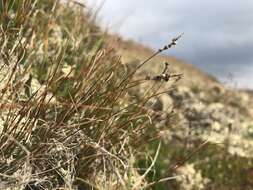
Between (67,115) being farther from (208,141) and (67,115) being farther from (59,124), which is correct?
(208,141)

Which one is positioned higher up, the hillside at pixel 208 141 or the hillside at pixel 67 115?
the hillside at pixel 67 115

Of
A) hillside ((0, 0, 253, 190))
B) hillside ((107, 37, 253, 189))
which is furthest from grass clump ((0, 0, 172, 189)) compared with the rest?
hillside ((107, 37, 253, 189))

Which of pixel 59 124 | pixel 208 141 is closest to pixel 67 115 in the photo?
pixel 59 124

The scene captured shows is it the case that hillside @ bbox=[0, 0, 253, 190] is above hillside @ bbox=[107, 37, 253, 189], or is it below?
above

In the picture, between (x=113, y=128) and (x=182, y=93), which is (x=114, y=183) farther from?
(x=182, y=93)

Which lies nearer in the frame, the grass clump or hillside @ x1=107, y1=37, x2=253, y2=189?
the grass clump

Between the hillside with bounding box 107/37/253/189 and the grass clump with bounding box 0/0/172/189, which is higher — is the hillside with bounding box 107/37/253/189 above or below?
below

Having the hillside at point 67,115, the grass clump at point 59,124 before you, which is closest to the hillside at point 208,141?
the hillside at point 67,115

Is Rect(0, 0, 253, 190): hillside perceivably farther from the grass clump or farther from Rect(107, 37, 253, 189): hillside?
Rect(107, 37, 253, 189): hillside

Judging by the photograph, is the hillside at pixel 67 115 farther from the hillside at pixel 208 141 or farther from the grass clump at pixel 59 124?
the hillside at pixel 208 141

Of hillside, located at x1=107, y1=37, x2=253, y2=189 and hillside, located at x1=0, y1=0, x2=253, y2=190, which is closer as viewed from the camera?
hillside, located at x1=0, y1=0, x2=253, y2=190

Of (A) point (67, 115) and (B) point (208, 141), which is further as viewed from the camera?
(B) point (208, 141)

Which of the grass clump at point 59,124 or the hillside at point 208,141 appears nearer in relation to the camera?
the grass clump at point 59,124
